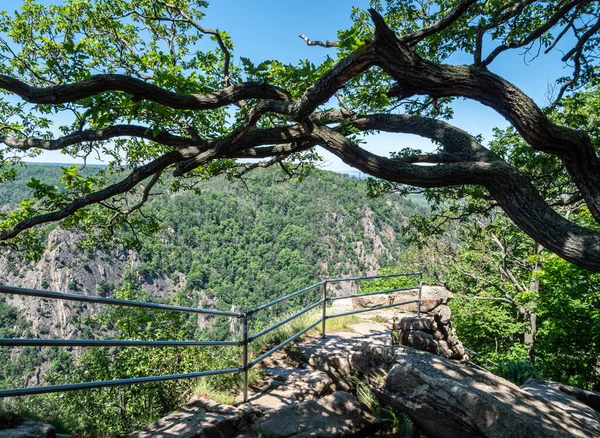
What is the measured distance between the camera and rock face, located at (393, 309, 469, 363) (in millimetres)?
5770

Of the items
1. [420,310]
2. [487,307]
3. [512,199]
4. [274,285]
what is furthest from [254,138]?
[274,285]

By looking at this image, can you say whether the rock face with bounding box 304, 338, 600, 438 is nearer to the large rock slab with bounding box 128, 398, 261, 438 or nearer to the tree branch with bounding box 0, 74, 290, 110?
the large rock slab with bounding box 128, 398, 261, 438

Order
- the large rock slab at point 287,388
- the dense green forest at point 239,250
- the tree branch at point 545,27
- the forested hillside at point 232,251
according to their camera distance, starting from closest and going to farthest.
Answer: the large rock slab at point 287,388
the tree branch at point 545,27
the dense green forest at point 239,250
the forested hillside at point 232,251

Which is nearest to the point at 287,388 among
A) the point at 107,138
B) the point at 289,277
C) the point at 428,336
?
the point at 428,336

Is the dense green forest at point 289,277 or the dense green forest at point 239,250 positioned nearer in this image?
the dense green forest at point 289,277

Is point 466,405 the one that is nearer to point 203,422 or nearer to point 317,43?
point 203,422

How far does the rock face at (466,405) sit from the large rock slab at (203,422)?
4.27ft

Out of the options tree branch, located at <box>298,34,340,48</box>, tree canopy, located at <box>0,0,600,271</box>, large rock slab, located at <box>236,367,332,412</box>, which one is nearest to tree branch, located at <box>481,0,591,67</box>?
tree canopy, located at <box>0,0,600,271</box>

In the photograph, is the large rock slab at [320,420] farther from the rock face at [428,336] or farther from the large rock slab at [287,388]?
the rock face at [428,336]

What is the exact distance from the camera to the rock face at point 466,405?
2.56 m

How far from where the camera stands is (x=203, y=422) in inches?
110

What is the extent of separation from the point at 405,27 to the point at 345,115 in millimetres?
3419

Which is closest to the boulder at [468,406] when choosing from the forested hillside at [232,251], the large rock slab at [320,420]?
the large rock slab at [320,420]

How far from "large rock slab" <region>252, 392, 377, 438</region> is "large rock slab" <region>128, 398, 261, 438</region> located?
0.18 m
